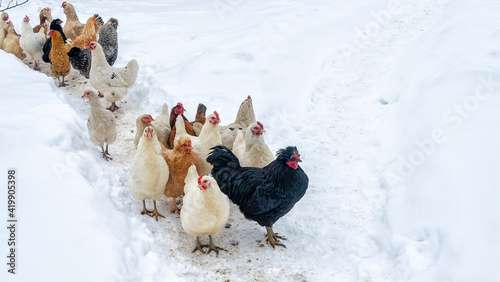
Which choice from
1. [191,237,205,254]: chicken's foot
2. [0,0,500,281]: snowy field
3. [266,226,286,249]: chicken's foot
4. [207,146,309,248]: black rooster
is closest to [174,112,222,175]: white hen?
[207,146,309,248]: black rooster

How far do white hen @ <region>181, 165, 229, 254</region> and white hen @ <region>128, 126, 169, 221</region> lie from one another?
46cm

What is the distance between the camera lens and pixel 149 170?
4.19 m

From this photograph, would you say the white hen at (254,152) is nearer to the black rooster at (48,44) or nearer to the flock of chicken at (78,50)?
the flock of chicken at (78,50)

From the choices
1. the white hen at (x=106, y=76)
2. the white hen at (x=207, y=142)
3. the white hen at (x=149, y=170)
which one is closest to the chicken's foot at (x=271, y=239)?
the white hen at (x=207, y=142)

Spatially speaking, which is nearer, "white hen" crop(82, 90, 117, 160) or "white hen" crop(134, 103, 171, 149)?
"white hen" crop(134, 103, 171, 149)

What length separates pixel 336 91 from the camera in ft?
24.9

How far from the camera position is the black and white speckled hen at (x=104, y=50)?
6.98 meters

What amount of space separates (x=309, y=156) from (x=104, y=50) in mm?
4711

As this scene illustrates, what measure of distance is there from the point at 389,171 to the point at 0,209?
181 inches

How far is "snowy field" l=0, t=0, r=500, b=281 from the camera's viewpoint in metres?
3.63

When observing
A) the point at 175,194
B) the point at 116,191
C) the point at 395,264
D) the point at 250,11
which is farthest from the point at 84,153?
the point at 250,11

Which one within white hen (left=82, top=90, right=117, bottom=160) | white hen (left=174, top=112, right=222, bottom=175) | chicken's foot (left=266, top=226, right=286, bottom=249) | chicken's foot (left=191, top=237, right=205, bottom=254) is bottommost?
chicken's foot (left=191, top=237, right=205, bottom=254)

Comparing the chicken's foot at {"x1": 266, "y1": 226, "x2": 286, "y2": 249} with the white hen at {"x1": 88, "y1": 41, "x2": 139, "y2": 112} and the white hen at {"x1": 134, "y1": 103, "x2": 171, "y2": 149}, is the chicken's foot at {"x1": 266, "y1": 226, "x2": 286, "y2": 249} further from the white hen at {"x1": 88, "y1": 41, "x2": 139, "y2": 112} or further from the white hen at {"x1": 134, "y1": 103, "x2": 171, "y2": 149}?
the white hen at {"x1": 88, "y1": 41, "x2": 139, "y2": 112}

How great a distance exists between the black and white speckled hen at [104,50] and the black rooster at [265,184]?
4108 millimetres
